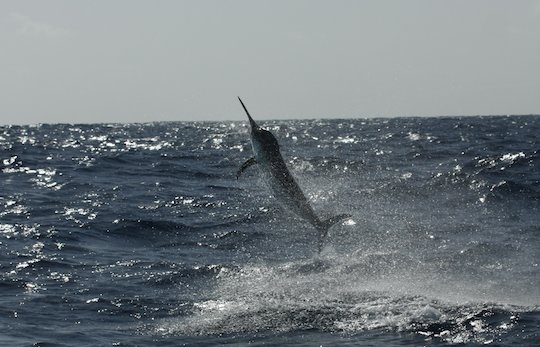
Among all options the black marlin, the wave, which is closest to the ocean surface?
the wave

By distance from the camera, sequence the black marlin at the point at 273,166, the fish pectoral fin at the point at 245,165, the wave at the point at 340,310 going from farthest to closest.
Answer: the black marlin at the point at 273,166
the fish pectoral fin at the point at 245,165
the wave at the point at 340,310

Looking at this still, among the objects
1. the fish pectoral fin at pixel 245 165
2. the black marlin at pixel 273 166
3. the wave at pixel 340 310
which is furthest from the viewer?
the black marlin at pixel 273 166

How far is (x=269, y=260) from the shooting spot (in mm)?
16844

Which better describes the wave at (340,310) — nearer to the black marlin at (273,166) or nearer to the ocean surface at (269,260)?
the ocean surface at (269,260)

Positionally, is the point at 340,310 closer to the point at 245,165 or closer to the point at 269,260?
the point at 245,165

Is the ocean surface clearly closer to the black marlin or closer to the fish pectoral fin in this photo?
the black marlin

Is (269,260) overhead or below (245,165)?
below

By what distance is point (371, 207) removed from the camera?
23.7m

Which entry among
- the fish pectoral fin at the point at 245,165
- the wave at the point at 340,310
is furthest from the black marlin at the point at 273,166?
the wave at the point at 340,310

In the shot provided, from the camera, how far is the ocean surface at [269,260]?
11117mm

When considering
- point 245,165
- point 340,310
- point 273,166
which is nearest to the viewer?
point 340,310

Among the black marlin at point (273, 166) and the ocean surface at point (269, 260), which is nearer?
the ocean surface at point (269, 260)

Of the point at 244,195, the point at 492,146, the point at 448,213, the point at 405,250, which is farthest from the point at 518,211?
the point at 492,146

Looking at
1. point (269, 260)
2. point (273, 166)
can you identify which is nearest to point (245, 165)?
point (273, 166)
